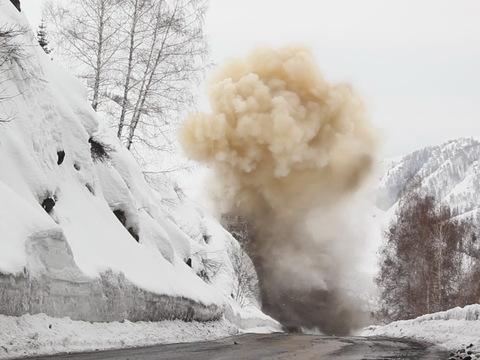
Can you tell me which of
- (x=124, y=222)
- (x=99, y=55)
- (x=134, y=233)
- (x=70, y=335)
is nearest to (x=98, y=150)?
(x=124, y=222)

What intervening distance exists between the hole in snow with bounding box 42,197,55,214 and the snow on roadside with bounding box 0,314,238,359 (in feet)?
7.30

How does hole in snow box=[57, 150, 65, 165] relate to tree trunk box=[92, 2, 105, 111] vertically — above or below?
below

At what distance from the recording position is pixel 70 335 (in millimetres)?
7742

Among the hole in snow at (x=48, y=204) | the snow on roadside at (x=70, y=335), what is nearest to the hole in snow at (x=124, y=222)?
the snow on roadside at (x=70, y=335)

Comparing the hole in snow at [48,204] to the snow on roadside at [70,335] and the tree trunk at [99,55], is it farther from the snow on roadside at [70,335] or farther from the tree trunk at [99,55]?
the tree trunk at [99,55]

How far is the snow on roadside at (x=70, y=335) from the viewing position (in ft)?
21.3

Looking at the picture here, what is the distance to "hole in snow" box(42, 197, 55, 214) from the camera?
32.5ft

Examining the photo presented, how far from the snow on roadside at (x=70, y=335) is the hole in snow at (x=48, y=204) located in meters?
2.22

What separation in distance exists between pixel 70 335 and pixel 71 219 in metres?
3.37

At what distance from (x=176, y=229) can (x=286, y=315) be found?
80.3 feet

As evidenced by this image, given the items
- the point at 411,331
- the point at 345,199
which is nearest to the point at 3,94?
the point at 411,331

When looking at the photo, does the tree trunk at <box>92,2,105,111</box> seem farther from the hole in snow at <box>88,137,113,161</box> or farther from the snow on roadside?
the snow on roadside

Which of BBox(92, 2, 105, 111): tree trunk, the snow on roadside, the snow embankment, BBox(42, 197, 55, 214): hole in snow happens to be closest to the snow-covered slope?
BBox(42, 197, 55, 214): hole in snow

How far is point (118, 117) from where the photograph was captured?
18.9 meters
